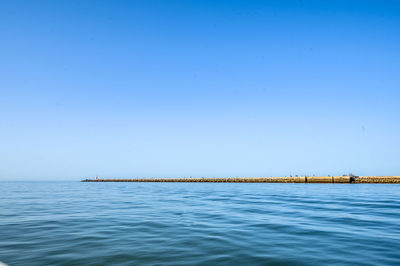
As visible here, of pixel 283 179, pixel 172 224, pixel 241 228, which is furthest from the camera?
pixel 283 179

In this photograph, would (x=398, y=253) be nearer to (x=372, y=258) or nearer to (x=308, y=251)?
(x=372, y=258)

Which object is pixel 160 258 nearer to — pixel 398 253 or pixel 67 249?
pixel 67 249

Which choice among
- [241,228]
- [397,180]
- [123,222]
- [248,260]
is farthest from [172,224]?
[397,180]

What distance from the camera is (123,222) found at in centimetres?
1030

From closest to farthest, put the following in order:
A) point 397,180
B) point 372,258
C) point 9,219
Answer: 1. point 372,258
2. point 9,219
3. point 397,180

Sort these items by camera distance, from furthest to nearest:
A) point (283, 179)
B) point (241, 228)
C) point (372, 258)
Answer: point (283, 179), point (241, 228), point (372, 258)

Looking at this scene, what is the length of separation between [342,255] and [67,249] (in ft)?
23.2

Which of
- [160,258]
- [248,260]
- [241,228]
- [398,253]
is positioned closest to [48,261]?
[160,258]

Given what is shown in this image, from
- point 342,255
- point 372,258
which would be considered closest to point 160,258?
point 342,255

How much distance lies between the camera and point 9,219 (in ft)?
36.1

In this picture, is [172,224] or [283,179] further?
[283,179]

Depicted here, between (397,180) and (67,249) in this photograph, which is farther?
(397,180)

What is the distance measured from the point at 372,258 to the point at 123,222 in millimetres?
8645

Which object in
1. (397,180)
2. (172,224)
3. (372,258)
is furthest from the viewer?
(397,180)
